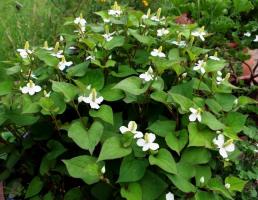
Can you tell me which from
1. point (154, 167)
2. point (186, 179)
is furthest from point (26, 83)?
point (186, 179)

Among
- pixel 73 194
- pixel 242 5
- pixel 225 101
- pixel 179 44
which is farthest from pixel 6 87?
pixel 242 5

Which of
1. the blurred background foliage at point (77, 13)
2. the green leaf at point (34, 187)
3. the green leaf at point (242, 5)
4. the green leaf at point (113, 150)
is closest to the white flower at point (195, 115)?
the green leaf at point (113, 150)

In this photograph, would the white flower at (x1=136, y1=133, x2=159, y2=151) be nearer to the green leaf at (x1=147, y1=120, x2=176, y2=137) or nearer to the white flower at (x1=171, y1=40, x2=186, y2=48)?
the green leaf at (x1=147, y1=120, x2=176, y2=137)

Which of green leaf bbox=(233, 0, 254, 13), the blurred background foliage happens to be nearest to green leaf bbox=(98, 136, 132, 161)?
the blurred background foliage

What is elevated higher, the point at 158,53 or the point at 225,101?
the point at 158,53

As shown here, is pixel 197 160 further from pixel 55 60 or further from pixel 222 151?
pixel 55 60

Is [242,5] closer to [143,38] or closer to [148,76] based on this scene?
[143,38]

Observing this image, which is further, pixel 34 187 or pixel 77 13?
pixel 77 13

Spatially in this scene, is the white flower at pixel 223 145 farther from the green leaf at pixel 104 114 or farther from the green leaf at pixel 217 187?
the green leaf at pixel 104 114
